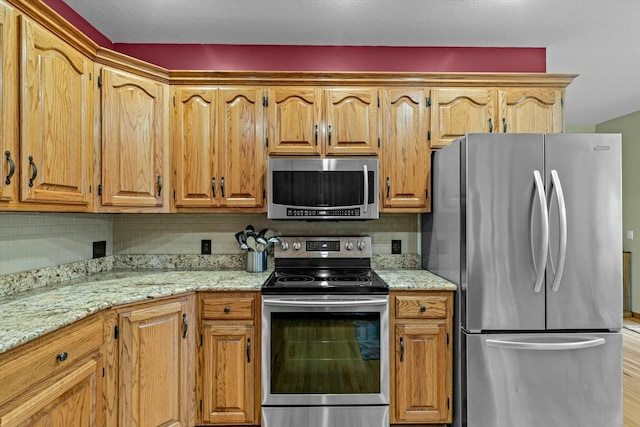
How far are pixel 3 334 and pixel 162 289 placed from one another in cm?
84

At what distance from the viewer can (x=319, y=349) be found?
2.19 meters

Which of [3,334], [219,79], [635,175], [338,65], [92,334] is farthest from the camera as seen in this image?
[635,175]

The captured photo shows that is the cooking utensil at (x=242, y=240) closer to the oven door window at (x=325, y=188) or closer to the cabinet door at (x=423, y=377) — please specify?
the oven door window at (x=325, y=188)

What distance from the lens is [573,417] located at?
6.60 feet

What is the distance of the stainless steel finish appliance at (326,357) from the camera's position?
7.14 ft

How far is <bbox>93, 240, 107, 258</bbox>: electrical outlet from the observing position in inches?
105

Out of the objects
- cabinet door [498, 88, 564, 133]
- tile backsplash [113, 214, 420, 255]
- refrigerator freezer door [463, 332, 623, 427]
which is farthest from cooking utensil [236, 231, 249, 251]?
cabinet door [498, 88, 564, 133]

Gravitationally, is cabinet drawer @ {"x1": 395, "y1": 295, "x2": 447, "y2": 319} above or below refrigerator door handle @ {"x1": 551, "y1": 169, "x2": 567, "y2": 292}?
below

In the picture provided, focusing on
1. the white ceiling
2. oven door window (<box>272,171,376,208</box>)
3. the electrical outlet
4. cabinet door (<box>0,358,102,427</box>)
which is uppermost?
the white ceiling

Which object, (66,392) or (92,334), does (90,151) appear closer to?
(92,334)

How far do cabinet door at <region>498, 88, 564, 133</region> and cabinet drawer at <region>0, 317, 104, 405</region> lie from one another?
2712mm

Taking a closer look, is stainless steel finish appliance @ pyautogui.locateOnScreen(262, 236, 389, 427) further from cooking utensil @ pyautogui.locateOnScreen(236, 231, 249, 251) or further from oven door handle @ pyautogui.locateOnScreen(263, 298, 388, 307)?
cooking utensil @ pyautogui.locateOnScreen(236, 231, 249, 251)

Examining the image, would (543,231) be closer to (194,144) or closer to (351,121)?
(351,121)

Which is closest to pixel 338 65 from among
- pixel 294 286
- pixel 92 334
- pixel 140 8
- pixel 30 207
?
pixel 140 8
